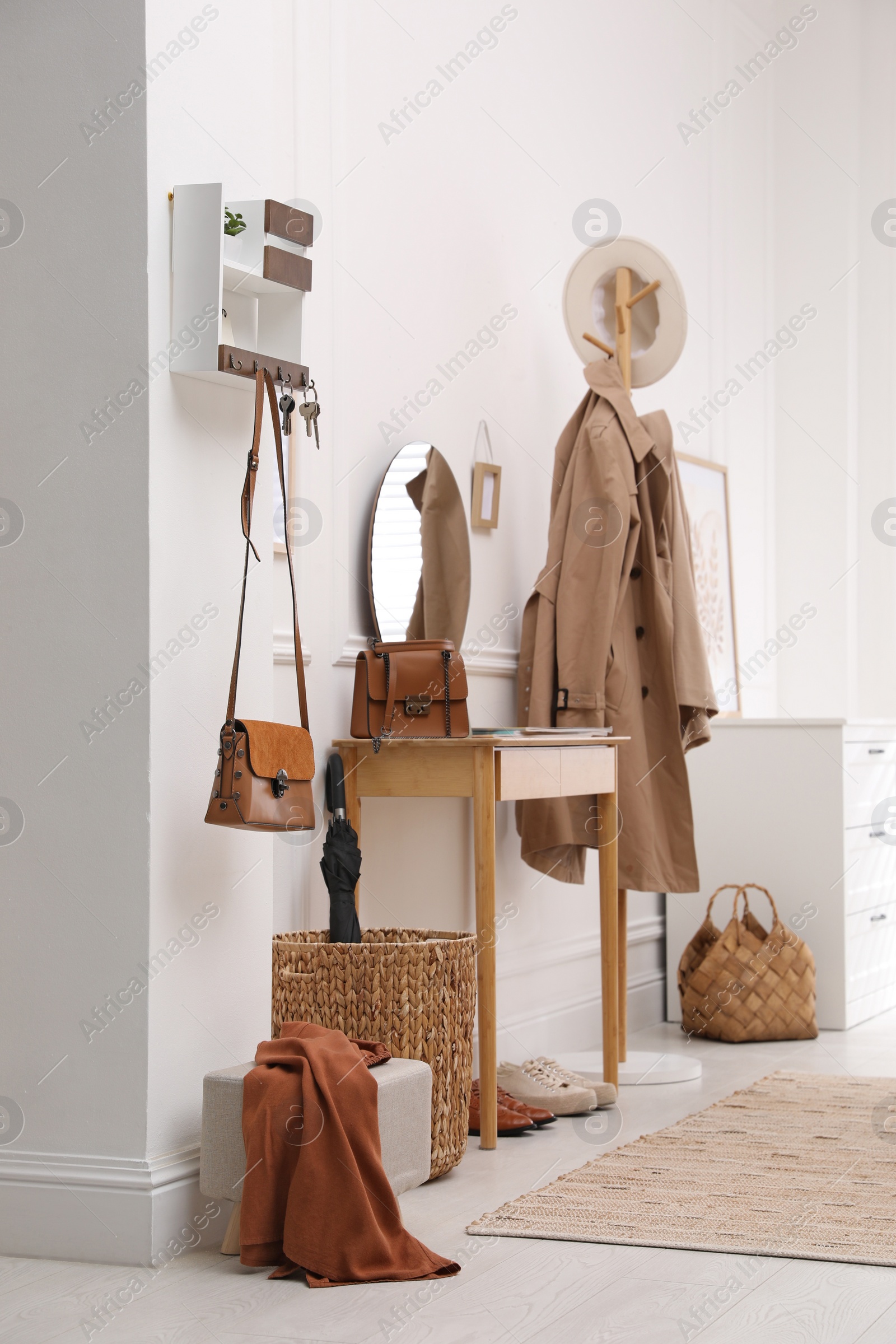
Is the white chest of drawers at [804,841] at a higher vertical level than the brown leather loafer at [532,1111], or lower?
higher

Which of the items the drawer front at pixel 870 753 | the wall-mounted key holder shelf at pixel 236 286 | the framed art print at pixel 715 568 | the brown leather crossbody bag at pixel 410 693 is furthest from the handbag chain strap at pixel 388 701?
the framed art print at pixel 715 568

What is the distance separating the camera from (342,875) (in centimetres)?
290

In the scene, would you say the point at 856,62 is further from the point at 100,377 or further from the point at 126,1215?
the point at 126,1215

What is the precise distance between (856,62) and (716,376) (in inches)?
66.7

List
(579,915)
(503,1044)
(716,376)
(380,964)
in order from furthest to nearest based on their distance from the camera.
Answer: (716,376) < (579,915) < (503,1044) < (380,964)

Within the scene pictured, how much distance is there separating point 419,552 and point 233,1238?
5.35ft

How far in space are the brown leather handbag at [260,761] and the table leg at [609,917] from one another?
4.01 ft

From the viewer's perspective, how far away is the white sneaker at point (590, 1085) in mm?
3275

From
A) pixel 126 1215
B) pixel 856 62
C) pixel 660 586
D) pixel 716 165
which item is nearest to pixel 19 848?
pixel 126 1215

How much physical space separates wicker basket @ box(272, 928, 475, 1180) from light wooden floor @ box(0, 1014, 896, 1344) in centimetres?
29

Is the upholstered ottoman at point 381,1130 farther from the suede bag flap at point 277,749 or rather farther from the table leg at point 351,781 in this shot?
the table leg at point 351,781

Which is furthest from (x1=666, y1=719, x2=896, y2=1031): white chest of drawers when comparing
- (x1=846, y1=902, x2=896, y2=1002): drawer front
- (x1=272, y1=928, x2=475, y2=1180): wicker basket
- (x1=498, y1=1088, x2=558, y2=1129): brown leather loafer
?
(x1=272, y1=928, x2=475, y2=1180): wicker basket

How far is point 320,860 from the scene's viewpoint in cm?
294

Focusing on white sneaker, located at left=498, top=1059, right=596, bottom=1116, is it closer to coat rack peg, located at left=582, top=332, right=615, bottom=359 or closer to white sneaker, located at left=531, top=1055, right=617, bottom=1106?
white sneaker, located at left=531, top=1055, right=617, bottom=1106
